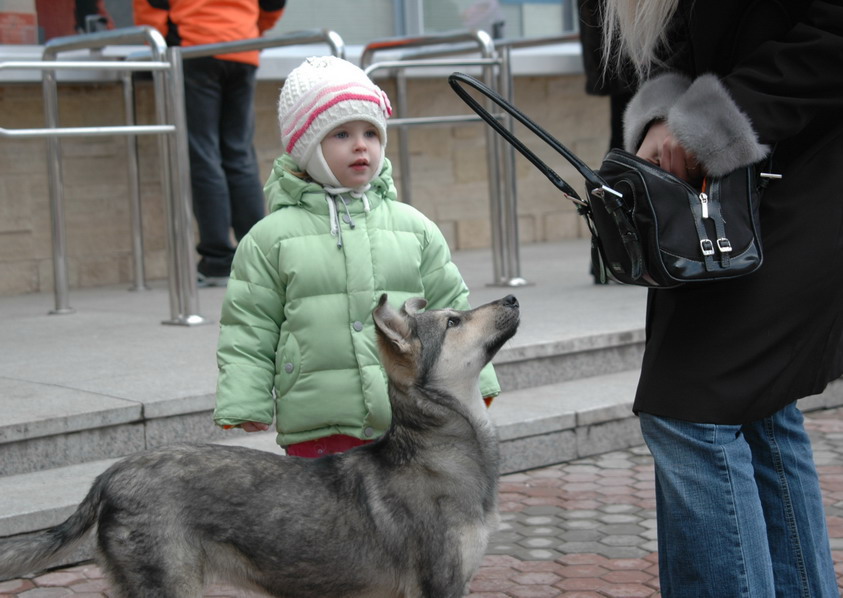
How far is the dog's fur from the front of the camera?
2.98 m

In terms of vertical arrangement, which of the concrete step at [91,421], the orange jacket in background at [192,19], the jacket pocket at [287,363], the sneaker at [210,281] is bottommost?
the concrete step at [91,421]

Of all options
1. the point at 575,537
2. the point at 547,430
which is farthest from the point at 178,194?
the point at 575,537

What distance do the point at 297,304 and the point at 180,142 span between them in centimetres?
322

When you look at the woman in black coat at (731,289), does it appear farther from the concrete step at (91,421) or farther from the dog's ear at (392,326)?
the concrete step at (91,421)

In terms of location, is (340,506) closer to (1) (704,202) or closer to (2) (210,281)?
(1) (704,202)

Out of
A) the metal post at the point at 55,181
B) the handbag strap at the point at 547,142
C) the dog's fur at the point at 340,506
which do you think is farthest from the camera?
the metal post at the point at 55,181

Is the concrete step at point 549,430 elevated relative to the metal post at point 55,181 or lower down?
lower down

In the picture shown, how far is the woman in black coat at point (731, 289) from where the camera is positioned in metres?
2.59

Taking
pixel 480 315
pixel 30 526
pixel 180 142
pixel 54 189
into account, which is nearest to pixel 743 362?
pixel 480 315

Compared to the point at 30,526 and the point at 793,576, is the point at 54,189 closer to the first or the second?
the point at 30,526

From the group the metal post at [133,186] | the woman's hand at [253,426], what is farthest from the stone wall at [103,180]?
the woman's hand at [253,426]

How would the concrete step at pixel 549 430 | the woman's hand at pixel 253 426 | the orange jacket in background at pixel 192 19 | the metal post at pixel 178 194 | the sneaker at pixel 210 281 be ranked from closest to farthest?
the woman's hand at pixel 253 426 < the concrete step at pixel 549 430 < the metal post at pixel 178 194 < the orange jacket in background at pixel 192 19 < the sneaker at pixel 210 281

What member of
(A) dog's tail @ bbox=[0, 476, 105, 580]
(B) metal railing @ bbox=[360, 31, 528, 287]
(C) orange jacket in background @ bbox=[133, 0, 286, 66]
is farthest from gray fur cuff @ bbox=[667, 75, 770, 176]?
(C) orange jacket in background @ bbox=[133, 0, 286, 66]

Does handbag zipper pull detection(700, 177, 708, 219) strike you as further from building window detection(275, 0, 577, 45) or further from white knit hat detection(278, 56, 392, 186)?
building window detection(275, 0, 577, 45)
